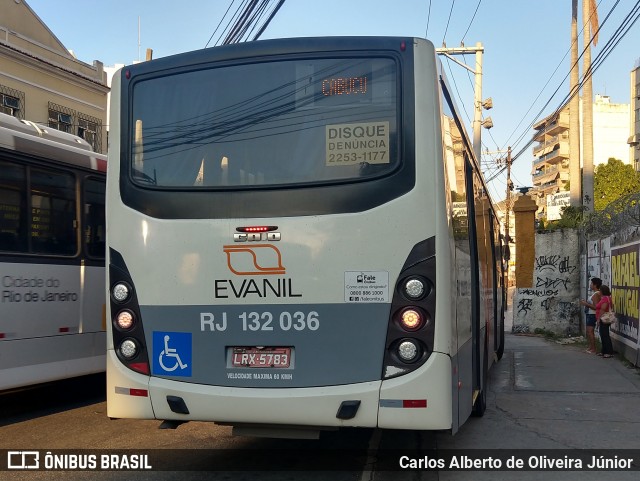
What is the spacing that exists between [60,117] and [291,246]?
2274cm

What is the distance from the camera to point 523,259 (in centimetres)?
2116

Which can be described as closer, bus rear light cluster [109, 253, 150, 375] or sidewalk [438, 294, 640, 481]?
bus rear light cluster [109, 253, 150, 375]

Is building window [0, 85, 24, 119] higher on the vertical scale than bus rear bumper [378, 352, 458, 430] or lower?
higher

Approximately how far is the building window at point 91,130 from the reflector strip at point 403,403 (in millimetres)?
23768

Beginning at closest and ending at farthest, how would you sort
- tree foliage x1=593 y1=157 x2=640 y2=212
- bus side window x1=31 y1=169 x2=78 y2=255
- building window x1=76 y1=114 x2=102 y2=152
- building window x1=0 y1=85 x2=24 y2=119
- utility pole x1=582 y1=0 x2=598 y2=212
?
1. bus side window x1=31 y1=169 x2=78 y2=255
2. utility pole x1=582 y1=0 x2=598 y2=212
3. building window x1=0 y1=85 x2=24 y2=119
4. building window x1=76 y1=114 x2=102 y2=152
5. tree foliage x1=593 y1=157 x2=640 y2=212

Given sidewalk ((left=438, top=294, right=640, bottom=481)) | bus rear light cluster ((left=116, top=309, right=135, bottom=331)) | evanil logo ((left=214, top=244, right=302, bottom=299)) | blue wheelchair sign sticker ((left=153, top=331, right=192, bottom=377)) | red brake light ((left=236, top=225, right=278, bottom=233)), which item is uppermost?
red brake light ((left=236, top=225, right=278, bottom=233))

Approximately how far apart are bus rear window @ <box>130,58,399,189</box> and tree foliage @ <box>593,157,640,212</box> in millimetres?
47044

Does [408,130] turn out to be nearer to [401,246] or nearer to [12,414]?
[401,246]

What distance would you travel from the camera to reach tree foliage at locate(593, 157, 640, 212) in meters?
48.8

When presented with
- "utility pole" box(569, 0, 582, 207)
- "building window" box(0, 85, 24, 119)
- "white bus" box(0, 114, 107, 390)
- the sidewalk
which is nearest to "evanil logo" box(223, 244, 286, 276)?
the sidewalk

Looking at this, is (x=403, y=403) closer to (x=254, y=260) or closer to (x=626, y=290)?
(x=254, y=260)

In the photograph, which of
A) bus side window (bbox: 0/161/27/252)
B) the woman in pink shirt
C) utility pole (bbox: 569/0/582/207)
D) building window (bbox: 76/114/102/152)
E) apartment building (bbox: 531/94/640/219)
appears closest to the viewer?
bus side window (bbox: 0/161/27/252)

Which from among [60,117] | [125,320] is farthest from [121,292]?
[60,117]

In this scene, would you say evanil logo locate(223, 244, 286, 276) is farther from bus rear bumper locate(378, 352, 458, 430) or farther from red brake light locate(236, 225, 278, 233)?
bus rear bumper locate(378, 352, 458, 430)
